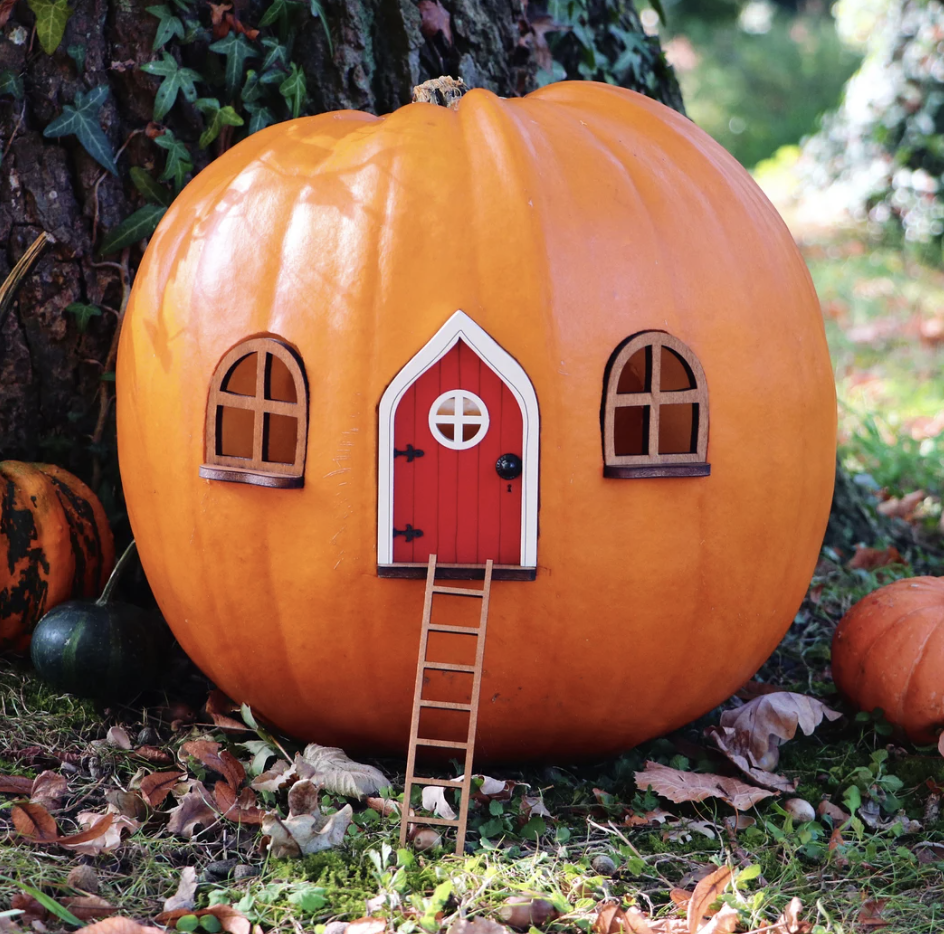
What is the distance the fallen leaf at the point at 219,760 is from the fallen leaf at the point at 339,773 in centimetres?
15

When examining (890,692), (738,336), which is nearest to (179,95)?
(738,336)

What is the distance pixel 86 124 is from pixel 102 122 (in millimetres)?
71

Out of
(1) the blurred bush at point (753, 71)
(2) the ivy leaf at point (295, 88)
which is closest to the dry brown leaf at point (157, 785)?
(2) the ivy leaf at point (295, 88)

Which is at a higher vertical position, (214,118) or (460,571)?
(214,118)

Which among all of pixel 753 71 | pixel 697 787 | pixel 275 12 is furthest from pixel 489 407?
pixel 753 71

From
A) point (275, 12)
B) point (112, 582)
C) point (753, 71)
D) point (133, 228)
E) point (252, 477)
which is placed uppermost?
point (753, 71)

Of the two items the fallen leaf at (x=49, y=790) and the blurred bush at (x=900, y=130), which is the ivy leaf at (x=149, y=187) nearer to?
the fallen leaf at (x=49, y=790)

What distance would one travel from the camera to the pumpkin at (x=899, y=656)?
2.75m

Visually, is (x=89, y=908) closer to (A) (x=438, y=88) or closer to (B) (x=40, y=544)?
(B) (x=40, y=544)

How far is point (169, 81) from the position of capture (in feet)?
9.81

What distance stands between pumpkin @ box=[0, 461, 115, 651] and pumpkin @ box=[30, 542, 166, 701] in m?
0.12

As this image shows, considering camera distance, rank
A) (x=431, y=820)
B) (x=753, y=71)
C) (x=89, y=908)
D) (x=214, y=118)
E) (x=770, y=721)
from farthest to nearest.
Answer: (x=753, y=71)
(x=214, y=118)
(x=770, y=721)
(x=431, y=820)
(x=89, y=908)

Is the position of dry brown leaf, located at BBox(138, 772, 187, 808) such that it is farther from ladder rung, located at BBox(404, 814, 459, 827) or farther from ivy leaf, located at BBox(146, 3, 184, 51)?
ivy leaf, located at BBox(146, 3, 184, 51)

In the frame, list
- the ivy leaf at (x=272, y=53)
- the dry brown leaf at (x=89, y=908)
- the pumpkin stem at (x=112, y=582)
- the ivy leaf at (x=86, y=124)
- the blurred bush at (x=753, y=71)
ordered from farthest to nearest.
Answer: the blurred bush at (x=753, y=71)
the ivy leaf at (x=272, y=53)
the ivy leaf at (x=86, y=124)
the pumpkin stem at (x=112, y=582)
the dry brown leaf at (x=89, y=908)
